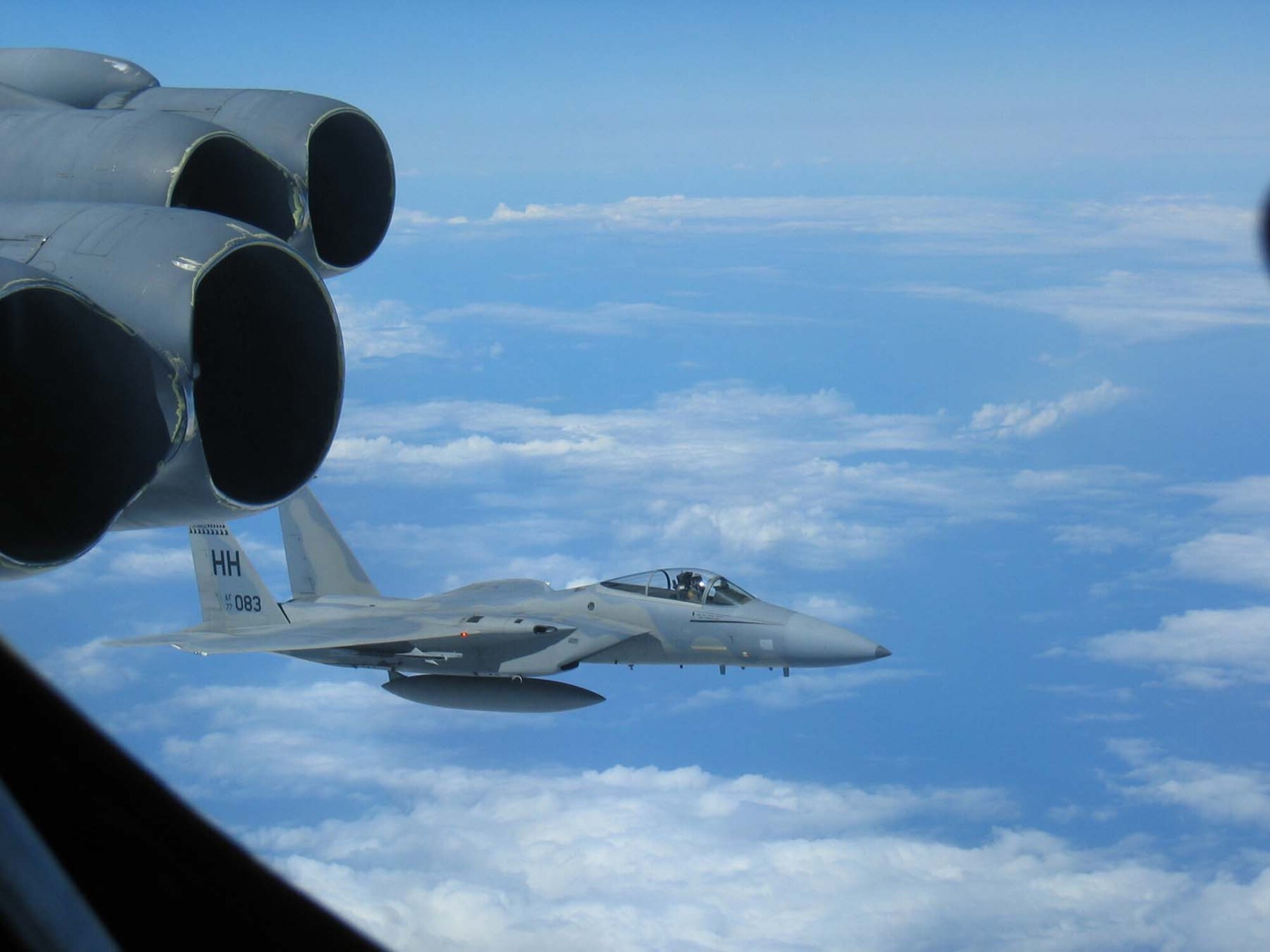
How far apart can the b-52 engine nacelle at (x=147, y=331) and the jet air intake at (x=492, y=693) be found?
9836mm

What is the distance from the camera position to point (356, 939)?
5.69 ft

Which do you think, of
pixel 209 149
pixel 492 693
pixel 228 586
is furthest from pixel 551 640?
pixel 209 149

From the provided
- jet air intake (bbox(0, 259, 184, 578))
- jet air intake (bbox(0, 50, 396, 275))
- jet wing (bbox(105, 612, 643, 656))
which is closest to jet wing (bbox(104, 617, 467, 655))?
jet wing (bbox(105, 612, 643, 656))

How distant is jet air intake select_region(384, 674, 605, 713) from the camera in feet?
40.4

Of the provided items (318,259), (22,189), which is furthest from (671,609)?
(22,189)

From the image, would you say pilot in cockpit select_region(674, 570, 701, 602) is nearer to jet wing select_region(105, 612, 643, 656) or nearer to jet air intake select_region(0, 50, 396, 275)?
jet wing select_region(105, 612, 643, 656)

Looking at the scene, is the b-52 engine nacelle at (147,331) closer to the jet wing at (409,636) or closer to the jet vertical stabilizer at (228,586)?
the jet wing at (409,636)

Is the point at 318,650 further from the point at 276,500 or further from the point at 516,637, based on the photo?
the point at 276,500

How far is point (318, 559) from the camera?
1631 centimetres

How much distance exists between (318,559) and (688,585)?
581 cm

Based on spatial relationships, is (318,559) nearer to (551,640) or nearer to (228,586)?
(228,586)

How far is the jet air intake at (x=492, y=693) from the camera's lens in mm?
12328

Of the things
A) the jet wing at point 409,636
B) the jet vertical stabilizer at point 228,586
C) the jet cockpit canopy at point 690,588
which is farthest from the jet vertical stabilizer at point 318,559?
the jet cockpit canopy at point 690,588

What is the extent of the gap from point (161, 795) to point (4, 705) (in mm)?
238
